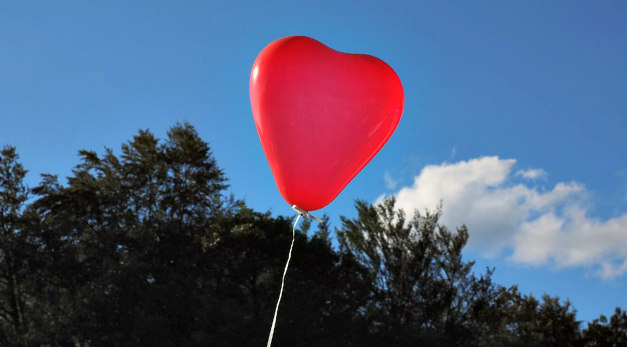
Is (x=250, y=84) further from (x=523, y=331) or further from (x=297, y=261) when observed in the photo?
(x=523, y=331)

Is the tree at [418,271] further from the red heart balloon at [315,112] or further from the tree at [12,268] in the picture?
the red heart balloon at [315,112]

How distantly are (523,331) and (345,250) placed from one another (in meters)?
6.29

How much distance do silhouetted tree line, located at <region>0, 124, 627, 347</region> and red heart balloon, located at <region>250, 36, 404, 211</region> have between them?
1193 cm

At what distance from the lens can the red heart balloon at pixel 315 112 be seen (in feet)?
14.4

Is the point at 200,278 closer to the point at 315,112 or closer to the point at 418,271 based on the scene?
the point at 418,271

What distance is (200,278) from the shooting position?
55.9 ft

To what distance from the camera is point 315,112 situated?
4.37 m

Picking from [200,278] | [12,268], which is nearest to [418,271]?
[200,278]

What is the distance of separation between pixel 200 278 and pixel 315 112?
13.6m

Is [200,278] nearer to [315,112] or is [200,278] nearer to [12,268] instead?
[12,268]

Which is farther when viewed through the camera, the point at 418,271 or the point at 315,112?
the point at 418,271

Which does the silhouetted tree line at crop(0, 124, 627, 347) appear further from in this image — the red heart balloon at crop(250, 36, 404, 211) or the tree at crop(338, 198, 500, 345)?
the red heart balloon at crop(250, 36, 404, 211)

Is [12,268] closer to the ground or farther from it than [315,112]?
farther from it

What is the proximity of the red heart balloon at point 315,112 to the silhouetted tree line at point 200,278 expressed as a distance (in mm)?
11929
